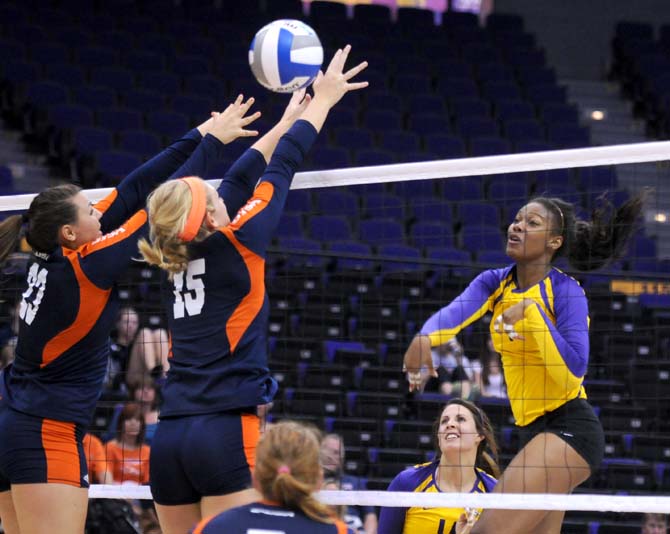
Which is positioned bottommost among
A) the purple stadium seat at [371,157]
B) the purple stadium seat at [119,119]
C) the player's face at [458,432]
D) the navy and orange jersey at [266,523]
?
the player's face at [458,432]

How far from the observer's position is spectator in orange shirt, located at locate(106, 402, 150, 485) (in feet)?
25.3

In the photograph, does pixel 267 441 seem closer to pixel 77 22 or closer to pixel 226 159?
pixel 226 159

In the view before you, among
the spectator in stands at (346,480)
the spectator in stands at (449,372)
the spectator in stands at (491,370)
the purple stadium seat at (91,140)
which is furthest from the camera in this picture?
the purple stadium seat at (91,140)

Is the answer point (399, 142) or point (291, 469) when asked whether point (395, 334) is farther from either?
point (291, 469)

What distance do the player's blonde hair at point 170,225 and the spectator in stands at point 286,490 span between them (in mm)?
951

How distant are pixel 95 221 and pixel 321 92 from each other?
100cm

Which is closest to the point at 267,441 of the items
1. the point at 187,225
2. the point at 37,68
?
the point at 187,225

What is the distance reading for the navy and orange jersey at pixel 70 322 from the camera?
464cm

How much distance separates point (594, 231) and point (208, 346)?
192 cm

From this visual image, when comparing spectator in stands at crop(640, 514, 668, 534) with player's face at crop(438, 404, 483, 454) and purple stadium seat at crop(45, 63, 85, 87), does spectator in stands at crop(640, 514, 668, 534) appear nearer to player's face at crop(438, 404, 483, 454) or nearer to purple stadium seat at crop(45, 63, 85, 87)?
player's face at crop(438, 404, 483, 454)

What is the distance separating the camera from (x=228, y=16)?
59.5 feet

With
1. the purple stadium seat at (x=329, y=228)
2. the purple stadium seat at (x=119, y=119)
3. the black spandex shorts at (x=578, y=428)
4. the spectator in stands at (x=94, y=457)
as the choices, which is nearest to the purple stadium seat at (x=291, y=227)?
the purple stadium seat at (x=329, y=228)

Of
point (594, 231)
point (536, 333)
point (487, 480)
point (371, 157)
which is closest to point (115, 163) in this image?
point (371, 157)

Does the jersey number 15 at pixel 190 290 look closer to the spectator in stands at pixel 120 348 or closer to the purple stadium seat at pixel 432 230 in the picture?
the spectator in stands at pixel 120 348
